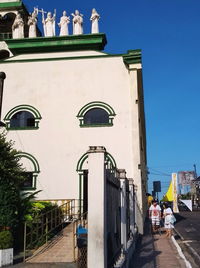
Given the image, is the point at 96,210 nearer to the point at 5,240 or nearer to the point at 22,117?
the point at 5,240

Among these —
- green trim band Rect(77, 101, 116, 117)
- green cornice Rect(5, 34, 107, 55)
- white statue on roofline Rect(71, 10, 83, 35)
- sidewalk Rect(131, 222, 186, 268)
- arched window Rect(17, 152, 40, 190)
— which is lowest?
sidewalk Rect(131, 222, 186, 268)

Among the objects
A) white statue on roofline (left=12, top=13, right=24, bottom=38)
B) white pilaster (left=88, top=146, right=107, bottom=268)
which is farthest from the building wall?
white pilaster (left=88, top=146, right=107, bottom=268)

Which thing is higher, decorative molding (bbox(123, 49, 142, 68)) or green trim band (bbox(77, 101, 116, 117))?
decorative molding (bbox(123, 49, 142, 68))

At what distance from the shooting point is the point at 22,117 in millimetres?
18328

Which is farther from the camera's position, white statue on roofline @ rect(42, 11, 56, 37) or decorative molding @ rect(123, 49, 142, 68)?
white statue on roofline @ rect(42, 11, 56, 37)

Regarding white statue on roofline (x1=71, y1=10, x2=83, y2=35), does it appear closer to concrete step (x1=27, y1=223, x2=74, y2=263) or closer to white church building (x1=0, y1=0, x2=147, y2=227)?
white church building (x1=0, y1=0, x2=147, y2=227)

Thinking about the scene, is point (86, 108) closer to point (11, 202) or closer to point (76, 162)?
point (76, 162)

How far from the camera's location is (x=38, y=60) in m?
19.0

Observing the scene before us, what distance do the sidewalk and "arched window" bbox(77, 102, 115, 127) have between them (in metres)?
6.53

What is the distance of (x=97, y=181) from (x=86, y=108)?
12682 mm

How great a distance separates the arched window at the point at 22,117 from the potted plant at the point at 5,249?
370 inches

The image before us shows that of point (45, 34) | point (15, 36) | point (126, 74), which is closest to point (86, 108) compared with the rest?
point (126, 74)

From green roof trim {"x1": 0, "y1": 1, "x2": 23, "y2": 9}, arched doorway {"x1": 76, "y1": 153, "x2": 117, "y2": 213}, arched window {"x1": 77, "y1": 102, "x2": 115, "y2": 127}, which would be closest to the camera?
arched doorway {"x1": 76, "y1": 153, "x2": 117, "y2": 213}

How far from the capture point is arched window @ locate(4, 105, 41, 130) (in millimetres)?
18203
